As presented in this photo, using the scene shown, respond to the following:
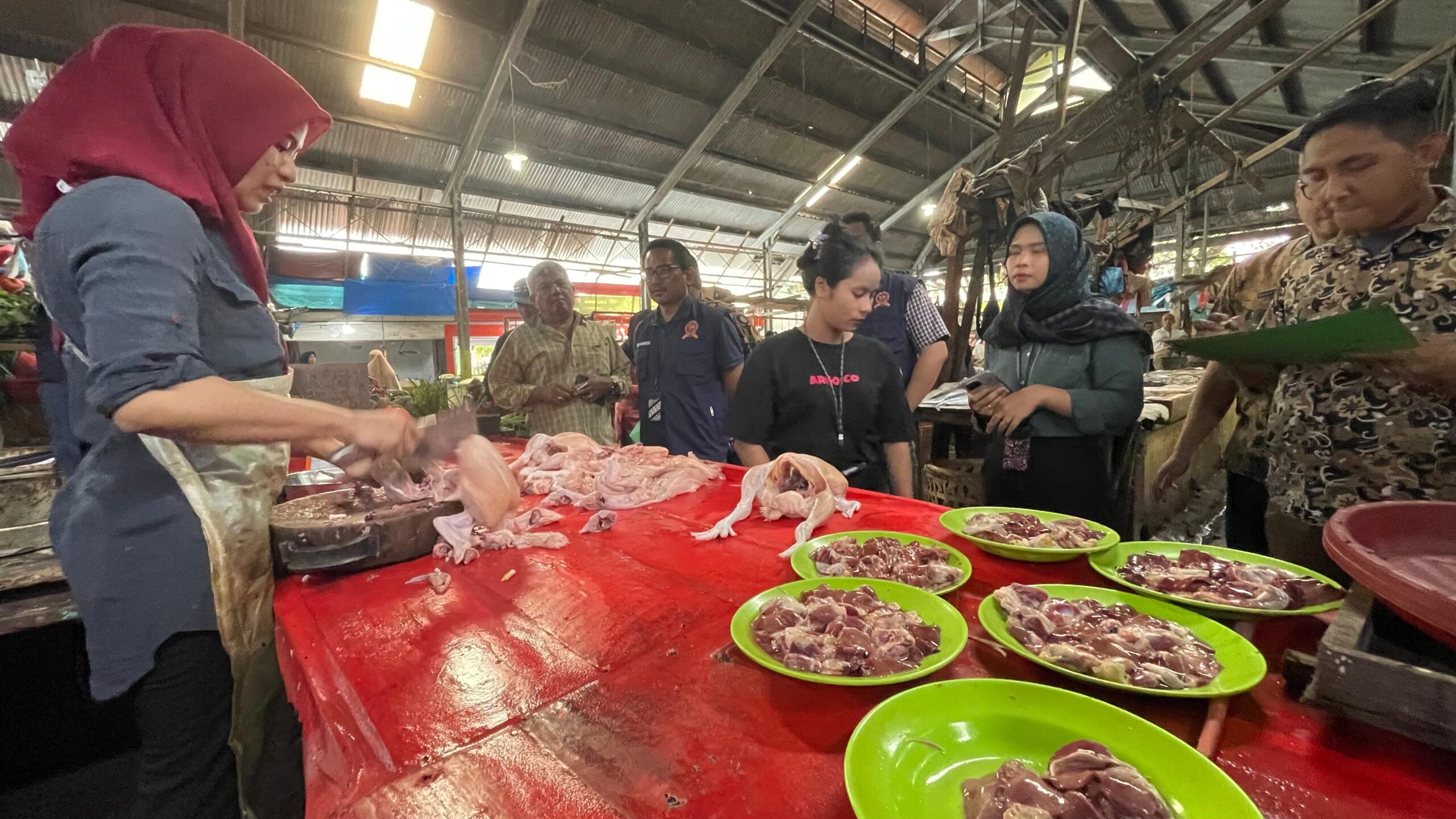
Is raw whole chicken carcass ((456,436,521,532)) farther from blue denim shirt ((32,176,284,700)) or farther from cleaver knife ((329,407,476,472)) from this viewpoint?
blue denim shirt ((32,176,284,700))

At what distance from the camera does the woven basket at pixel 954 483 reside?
4.34 m

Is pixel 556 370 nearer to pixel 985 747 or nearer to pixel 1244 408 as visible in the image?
pixel 985 747

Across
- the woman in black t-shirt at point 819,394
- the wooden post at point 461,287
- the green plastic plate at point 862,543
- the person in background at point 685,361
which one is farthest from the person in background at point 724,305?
the wooden post at point 461,287

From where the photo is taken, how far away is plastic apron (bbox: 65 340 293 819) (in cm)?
154

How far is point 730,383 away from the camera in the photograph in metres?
4.58

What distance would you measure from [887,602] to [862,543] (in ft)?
1.49

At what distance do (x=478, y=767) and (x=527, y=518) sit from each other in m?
1.43

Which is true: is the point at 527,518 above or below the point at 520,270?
below

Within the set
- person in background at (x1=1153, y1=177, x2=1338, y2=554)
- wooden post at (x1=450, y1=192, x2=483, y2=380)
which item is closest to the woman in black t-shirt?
person in background at (x1=1153, y1=177, x2=1338, y2=554)

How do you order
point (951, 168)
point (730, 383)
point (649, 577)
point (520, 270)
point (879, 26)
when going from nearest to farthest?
point (649, 577) → point (730, 383) → point (879, 26) → point (520, 270) → point (951, 168)

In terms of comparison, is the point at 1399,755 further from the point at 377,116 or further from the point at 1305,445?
the point at 377,116

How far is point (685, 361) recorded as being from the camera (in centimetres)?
452

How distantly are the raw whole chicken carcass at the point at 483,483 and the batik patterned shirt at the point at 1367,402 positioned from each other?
8.92ft

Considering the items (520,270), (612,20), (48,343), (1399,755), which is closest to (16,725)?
(48,343)
